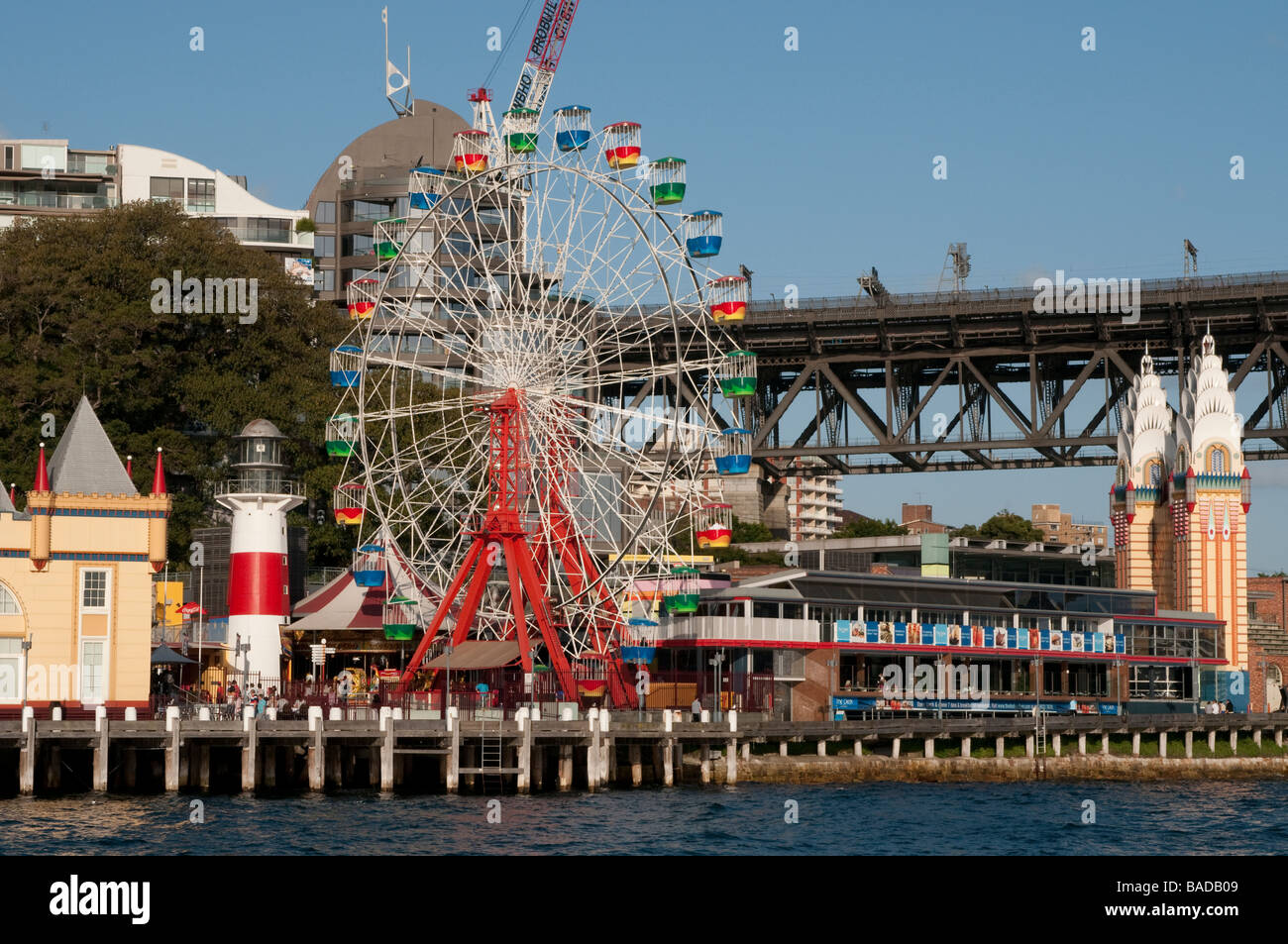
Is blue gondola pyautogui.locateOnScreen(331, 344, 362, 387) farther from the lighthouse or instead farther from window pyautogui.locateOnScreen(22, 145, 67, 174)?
Result: window pyautogui.locateOnScreen(22, 145, 67, 174)

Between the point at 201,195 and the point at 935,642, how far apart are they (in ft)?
291

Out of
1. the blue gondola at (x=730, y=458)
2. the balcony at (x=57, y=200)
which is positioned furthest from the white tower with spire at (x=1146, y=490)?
the balcony at (x=57, y=200)

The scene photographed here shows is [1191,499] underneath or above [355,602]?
above

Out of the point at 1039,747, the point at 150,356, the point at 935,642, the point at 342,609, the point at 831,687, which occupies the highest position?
the point at 150,356

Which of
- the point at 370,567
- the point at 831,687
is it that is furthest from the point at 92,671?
the point at 831,687

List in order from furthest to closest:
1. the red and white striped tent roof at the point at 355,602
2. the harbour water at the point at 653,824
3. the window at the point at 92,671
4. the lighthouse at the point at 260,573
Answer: the red and white striped tent roof at the point at 355,602 → the lighthouse at the point at 260,573 → the window at the point at 92,671 → the harbour water at the point at 653,824

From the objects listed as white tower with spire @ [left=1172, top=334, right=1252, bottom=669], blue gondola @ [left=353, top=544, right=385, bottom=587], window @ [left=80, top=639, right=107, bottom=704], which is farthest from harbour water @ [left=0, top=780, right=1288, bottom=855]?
white tower with spire @ [left=1172, top=334, right=1252, bottom=669]

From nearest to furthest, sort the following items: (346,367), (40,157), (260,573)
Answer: (346,367)
(260,573)
(40,157)

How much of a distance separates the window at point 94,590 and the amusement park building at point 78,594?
3 centimetres

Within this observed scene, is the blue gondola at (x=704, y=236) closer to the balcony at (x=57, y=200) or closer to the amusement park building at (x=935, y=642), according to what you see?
the amusement park building at (x=935, y=642)

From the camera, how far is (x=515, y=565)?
241ft

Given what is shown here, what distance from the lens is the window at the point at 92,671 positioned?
6344cm

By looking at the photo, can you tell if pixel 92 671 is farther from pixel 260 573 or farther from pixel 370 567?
pixel 260 573

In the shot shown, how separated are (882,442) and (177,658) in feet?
145
